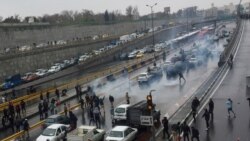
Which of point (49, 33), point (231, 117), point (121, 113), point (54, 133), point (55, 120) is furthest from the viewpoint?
point (49, 33)

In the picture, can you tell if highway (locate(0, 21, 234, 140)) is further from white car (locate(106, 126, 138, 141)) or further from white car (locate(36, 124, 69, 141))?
white car (locate(106, 126, 138, 141))

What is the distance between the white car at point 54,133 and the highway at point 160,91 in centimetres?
274

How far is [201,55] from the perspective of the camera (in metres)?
65.5

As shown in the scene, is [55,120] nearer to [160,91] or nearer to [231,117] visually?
[231,117]

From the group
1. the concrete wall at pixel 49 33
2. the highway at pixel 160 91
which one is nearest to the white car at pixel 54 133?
the highway at pixel 160 91

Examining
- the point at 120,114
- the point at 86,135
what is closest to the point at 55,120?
the point at 120,114

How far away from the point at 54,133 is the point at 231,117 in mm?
11214

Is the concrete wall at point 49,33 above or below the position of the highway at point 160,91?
above

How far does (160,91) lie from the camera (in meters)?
40.8

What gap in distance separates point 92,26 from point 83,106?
77.2 meters

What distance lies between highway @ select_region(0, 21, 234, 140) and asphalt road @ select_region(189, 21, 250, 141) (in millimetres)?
2985

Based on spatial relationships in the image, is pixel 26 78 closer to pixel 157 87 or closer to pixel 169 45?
pixel 157 87

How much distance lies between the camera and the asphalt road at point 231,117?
76.2ft

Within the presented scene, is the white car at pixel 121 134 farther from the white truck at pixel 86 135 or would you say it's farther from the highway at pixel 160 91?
the highway at pixel 160 91
